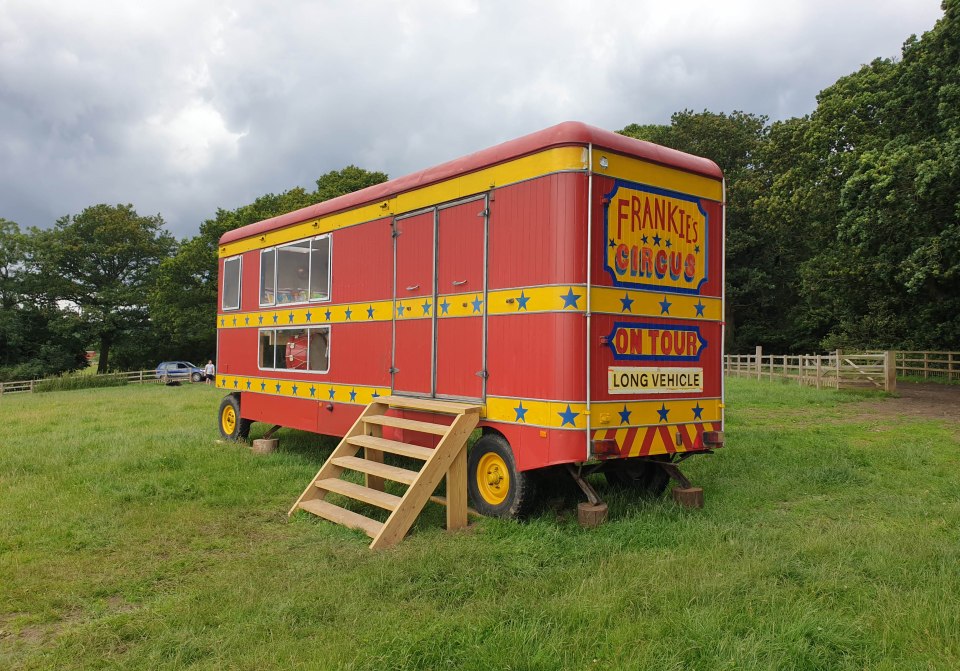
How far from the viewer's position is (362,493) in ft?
20.0

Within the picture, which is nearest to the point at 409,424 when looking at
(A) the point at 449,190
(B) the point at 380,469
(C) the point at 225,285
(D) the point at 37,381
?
(B) the point at 380,469

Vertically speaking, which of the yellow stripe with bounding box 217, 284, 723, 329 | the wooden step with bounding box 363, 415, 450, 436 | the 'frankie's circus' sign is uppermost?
the 'frankie's circus' sign

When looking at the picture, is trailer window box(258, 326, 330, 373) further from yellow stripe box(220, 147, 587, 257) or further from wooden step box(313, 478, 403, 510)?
wooden step box(313, 478, 403, 510)

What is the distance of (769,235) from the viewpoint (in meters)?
36.9

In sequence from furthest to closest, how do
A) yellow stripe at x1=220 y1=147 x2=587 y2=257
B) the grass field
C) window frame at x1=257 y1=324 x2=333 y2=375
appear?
window frame at x1=257 y1=324 x2=333 y2=375, yellow stripe at x1=220 y1=147 x2=587 y2=257, the grass field

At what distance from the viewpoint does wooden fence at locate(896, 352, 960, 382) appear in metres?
22.3

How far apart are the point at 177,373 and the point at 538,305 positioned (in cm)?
3472

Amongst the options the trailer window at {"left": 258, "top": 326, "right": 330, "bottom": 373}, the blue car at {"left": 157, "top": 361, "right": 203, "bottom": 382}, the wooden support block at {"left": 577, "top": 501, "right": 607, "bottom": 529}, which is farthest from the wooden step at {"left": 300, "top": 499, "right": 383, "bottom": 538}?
the blue car at {"left": 157, "top": 361, "right": 203, "bottom": 382}

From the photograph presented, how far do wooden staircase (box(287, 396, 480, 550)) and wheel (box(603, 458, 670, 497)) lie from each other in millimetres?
1608

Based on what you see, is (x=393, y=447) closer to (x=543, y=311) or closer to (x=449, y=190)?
(x=543, y=311)

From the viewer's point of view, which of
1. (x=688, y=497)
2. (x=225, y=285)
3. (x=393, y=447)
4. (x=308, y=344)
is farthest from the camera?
(x=225, y=285)

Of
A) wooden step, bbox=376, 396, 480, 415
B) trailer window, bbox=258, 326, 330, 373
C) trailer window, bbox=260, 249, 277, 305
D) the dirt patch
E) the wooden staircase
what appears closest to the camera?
the wooden staircase

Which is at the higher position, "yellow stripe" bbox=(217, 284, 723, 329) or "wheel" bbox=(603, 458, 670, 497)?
"yellow stripe" bbox=(217, 284, 723, 329)

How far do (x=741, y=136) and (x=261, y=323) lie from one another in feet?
112
